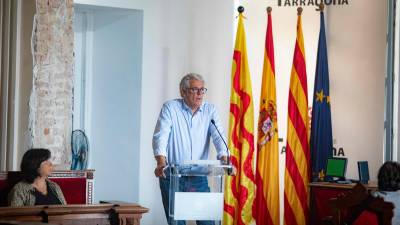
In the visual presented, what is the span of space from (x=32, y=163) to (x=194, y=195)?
43.7 inches

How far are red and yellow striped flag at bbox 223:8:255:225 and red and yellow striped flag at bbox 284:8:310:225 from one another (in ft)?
1.12

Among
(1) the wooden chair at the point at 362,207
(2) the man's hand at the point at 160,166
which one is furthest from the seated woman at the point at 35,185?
(1) the wooden chair at the point at 362,207

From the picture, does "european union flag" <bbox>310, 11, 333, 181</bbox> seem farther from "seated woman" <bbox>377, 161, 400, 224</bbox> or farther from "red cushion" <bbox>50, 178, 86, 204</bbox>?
"red cushion" <bbox>50, 178, 86, 204</bbox>

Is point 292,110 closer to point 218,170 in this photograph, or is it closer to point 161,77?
point 161,77

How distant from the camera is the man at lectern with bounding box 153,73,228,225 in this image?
18.4ft

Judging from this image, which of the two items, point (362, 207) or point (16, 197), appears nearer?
point (362, 207)

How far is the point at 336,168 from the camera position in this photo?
6.64m

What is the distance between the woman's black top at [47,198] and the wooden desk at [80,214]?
0.84 metres

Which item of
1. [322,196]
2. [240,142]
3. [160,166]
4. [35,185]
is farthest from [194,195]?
[240,142]

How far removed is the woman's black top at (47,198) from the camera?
520cm

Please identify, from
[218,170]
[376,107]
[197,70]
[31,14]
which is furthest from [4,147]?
[376,107]

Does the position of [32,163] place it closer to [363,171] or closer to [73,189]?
[73,189]

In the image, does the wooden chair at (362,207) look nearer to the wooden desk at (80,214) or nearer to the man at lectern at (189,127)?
the wooden desk at (80,214)

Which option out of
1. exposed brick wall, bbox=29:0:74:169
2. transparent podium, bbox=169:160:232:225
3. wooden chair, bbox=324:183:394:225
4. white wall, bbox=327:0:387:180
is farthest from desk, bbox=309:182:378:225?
wooden chair, bbox=324:183:394:225
